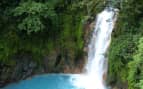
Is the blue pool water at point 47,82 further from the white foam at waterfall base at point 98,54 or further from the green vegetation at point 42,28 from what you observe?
the green vegetation at point 42,28

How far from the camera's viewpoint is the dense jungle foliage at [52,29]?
10.1 meters

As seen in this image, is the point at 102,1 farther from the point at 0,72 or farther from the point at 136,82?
the point at 0,72

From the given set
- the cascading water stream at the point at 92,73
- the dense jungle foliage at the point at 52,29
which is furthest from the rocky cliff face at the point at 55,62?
the cascading water stream at the point at 92,73

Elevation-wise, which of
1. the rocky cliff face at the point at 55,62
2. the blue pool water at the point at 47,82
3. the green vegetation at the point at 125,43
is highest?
the green vegetation at the point at 125,43

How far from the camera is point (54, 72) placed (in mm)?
12305

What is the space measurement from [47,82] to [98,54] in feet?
7.09

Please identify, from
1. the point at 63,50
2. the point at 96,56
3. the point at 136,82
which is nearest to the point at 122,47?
the point at 136,82

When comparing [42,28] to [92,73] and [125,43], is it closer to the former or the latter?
[92,73]

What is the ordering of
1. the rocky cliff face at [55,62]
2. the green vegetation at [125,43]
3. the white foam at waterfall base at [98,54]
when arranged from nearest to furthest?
the green vegetation at [125,43] < the white foam at waterfall base at [98,54] < the rocky cliff face at [55,62]

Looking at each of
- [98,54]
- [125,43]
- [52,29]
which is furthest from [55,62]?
[125,43]

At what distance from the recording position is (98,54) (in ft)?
38.7

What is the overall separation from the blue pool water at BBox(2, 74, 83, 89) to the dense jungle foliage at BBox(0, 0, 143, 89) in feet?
2.19

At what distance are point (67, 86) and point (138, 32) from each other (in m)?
3.08

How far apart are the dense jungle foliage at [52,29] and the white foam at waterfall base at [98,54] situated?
0.41 meters
